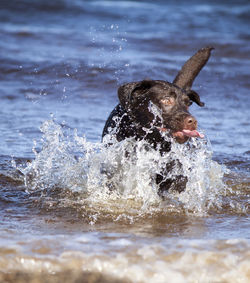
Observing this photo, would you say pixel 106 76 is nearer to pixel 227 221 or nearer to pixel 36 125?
pixel 36 125

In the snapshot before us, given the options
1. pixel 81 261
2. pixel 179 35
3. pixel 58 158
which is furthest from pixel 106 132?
pixel 179 35

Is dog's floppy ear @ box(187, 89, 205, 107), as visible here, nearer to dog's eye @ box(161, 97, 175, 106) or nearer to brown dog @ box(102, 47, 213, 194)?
brown dog @ box(102, 47, 213, 194)

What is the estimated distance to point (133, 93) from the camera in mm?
5352

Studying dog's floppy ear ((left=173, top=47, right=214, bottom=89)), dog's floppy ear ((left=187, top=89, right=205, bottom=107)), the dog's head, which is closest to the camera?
the dog's head

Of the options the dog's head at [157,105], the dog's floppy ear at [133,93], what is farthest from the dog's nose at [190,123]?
the dog's floppy ear at [133,93]

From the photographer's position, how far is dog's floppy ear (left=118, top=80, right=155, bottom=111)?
5.20 meters

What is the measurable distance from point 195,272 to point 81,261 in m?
0.66

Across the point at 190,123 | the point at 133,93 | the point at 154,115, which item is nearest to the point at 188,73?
the point at 133,93

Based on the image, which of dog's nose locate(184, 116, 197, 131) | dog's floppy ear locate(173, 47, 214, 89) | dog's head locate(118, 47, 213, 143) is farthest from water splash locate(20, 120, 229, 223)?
dog's floppy ear locate(173, 47, 214, 89)

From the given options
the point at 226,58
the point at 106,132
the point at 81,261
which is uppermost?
the point at 226,58

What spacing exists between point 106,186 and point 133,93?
2.79ft

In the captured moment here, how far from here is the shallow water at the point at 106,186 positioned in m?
3.60

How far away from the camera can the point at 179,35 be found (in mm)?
16188

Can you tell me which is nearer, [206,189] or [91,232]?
[91,232]
